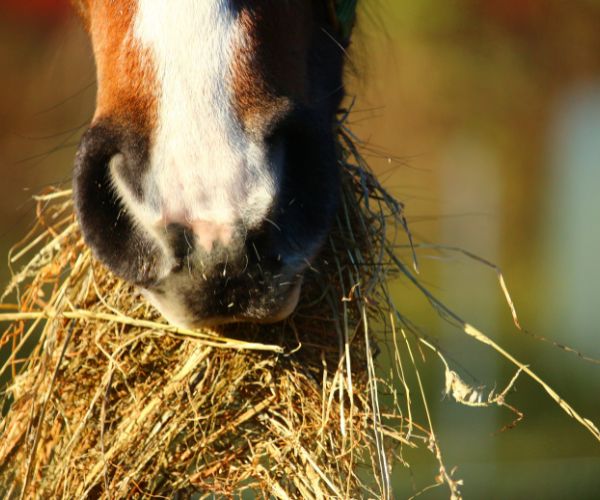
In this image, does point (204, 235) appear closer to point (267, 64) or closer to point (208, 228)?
point (208, 228)

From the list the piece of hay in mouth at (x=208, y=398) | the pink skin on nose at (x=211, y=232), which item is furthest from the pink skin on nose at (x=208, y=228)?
the piece of hay in mouth at (x=208, y=398)

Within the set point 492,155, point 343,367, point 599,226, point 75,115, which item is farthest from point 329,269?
point 599,226

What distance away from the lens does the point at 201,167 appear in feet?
4.29

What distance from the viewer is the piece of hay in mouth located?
1.56 meters

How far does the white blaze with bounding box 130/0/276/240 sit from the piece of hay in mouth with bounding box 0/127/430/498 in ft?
1.00

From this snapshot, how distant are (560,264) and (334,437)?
6729mm

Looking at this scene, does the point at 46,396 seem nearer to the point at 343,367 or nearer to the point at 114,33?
the point at 343,367

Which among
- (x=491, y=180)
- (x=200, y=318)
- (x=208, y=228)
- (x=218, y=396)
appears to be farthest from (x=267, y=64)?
(x=491, y=180)

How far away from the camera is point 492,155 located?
7.01 meters

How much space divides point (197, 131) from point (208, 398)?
51cm

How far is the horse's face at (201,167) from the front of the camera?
4.30 ft

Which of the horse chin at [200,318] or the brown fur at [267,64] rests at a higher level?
the brown fur at [267,64]

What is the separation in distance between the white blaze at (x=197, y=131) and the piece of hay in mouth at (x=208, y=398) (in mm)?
306

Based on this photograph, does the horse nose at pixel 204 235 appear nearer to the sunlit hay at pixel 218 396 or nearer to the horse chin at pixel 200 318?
the horse chin at pixel 200 318
